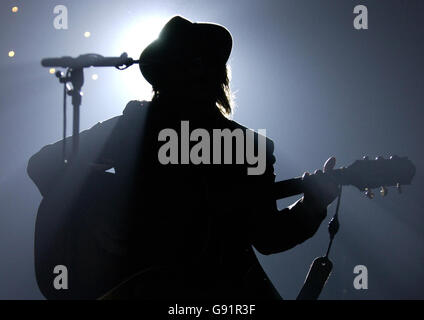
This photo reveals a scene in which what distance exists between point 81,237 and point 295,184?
732 millimetres

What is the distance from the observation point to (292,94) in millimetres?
7109

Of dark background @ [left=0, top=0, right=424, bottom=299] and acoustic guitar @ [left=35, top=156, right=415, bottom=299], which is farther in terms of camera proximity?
dark background @ [left=0, top=0, right=424, bottom=299]

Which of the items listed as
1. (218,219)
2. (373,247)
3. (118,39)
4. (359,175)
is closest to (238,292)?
(218,219)

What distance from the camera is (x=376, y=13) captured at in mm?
6359

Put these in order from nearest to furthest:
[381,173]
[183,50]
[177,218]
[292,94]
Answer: [177,218] < [183,50] < [381,173] < [292,94]

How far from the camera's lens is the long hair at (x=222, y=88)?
1502 millimetres

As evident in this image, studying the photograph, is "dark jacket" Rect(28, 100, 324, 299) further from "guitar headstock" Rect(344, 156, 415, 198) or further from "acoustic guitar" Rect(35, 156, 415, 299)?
"guitar headstock" Rect(344, 156, 415, 198)

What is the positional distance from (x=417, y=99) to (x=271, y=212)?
20.3 feet

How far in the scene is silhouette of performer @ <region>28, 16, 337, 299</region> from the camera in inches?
50.2

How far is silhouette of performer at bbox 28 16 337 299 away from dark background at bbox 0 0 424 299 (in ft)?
11.8

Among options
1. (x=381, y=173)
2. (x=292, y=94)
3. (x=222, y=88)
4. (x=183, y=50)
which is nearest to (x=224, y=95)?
(x=222, y=88)

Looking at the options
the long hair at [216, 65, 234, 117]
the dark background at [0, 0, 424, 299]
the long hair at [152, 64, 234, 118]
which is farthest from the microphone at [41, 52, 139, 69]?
the dark background at [0, 0, 424, 299]

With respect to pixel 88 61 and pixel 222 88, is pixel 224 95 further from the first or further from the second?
pixel 88 61
